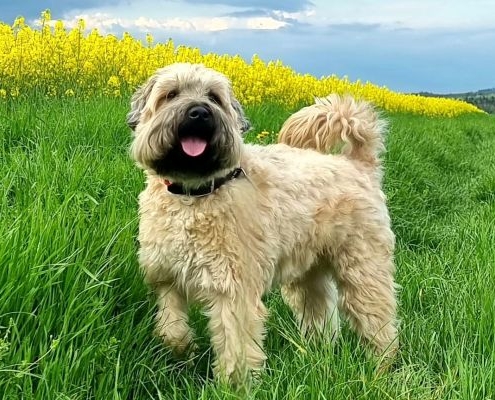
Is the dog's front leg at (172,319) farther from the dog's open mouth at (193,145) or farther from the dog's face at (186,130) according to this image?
the dog's open mouth at (193,145)

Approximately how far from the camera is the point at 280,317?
4633 millimetres

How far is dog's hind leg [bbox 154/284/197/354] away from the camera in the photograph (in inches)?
147

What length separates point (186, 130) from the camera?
3.65 metres

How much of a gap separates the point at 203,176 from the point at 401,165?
6.64 metres

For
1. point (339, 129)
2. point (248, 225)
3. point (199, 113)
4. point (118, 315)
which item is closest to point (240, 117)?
point (199, 113)

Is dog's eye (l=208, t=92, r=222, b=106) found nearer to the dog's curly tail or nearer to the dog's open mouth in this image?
the dog's open mouth

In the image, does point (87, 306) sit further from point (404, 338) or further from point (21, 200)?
point (404, 338)

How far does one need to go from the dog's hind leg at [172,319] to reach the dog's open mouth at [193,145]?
76 cm

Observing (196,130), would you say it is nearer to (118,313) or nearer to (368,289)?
(118,313)

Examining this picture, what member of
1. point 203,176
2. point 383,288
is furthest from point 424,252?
point 203,176

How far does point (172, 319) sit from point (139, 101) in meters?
1.26

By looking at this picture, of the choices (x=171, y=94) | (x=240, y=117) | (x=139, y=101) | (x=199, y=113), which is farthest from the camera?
(x=240, y=117)

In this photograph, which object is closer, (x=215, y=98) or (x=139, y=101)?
(x=215, y=98)

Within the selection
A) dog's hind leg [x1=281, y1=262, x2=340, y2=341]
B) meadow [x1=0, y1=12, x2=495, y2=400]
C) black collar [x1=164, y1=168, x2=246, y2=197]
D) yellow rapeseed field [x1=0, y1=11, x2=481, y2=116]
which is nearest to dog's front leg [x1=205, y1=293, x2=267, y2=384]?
meadow [x1=0, y1=12, x2=495, y2=400]
